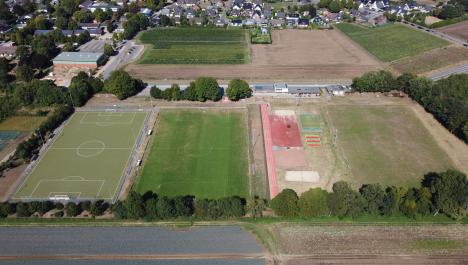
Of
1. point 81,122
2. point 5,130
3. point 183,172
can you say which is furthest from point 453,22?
point 5,130

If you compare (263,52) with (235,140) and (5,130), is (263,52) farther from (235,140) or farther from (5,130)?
(5,130)

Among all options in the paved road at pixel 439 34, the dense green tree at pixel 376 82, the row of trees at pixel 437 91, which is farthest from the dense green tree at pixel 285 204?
the paved road at pixel 439 34

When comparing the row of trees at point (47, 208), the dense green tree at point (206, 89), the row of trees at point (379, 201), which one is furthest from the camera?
the dense green tree at point (206, 89)

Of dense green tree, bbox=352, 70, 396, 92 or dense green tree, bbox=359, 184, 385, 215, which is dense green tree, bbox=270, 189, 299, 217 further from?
dense green tree, bbox=352, 70, 396, 92

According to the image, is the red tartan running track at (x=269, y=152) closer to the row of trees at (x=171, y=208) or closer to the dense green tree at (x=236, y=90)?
the dense green tree at (x=236, y=90)

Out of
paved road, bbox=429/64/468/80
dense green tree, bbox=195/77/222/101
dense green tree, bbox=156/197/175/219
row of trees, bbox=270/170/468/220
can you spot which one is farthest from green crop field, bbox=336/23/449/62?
dense green tree, bbox=156/197/175/219
